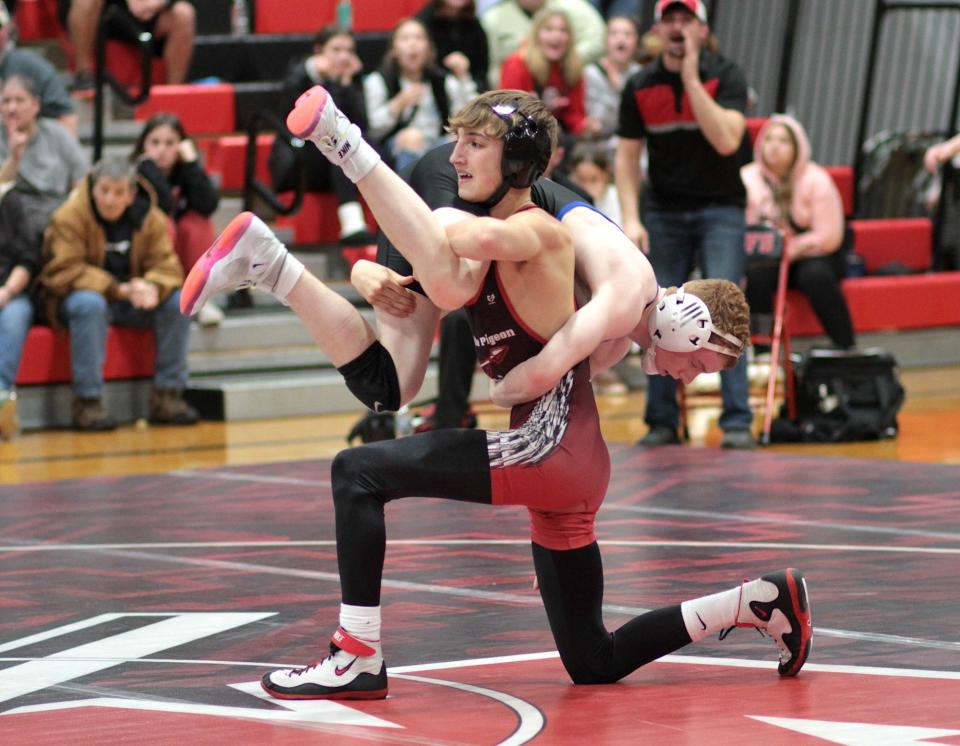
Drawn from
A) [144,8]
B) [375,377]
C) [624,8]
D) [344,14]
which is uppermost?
[624,8]

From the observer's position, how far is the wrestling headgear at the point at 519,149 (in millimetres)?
3891

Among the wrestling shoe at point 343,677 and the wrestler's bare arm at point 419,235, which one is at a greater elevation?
→ the wrestler's bare arm at point 419,235

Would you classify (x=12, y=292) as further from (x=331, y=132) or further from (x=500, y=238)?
(x=500, y=238)

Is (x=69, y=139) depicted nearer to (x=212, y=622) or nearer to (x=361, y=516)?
(x=212, y=622)

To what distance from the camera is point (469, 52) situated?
11.4m

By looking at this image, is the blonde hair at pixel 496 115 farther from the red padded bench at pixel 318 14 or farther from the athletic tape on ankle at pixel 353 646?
the red padded bench at pixel 318 14

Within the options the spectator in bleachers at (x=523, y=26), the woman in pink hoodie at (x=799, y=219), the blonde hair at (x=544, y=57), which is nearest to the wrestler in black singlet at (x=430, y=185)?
the woman in pink hoodie at (x=799, y=219)

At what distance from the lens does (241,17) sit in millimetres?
12297

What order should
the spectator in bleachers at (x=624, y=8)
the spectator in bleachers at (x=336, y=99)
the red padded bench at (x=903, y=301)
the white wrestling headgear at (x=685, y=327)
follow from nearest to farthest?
the white wrestling headgear at (x=685, y=327) < the spectator in bleachers at (x=336, y=99) < the red padded bench at (x=903, y=301) < the spectator in bleachers at (x=624, y=8)

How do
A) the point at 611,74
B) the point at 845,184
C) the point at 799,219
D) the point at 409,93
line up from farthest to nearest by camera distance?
the point at 845,184 < the point at 611,74 < the point at 409,93 < the point at 799,219

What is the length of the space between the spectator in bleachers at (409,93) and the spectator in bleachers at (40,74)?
1.68 m

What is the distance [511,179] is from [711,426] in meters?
5.22

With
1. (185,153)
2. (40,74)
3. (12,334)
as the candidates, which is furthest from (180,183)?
(12,334)

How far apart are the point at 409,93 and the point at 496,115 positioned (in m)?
6.74
